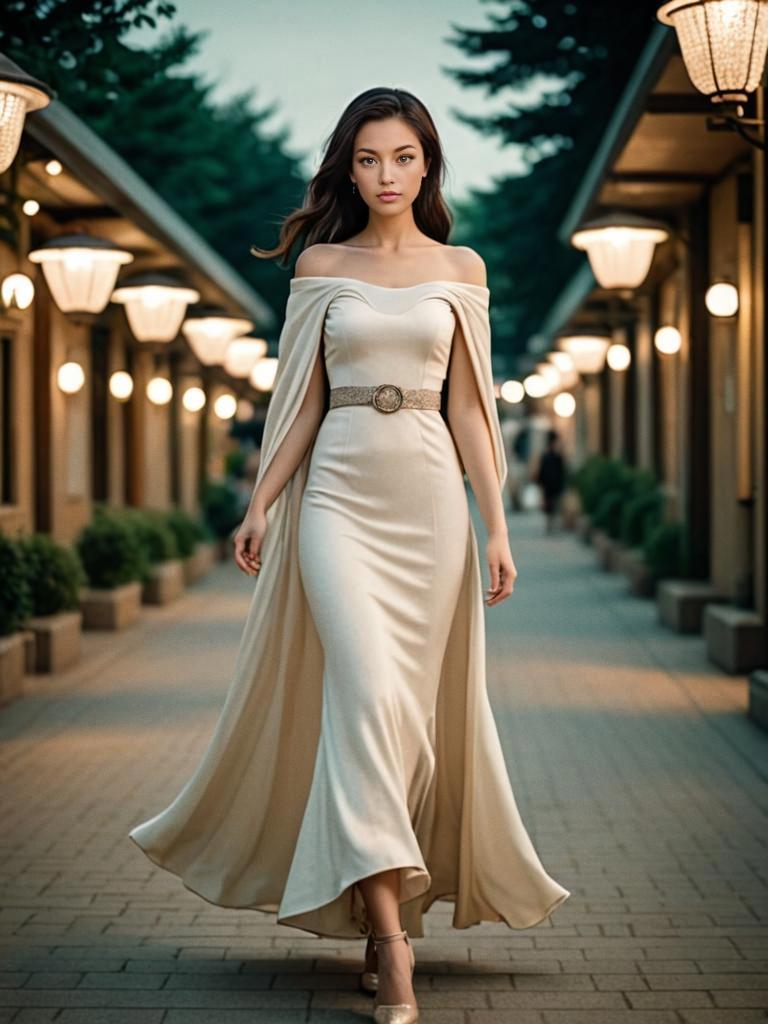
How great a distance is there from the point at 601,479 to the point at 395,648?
70.1 feet

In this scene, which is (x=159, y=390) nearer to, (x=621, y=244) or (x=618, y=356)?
(x=618, y=356)

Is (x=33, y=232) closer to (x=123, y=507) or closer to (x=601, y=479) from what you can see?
(x=123, y=507)

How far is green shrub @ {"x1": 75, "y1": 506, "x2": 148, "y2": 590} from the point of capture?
1588cm

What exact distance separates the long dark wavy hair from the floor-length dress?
0.26 m

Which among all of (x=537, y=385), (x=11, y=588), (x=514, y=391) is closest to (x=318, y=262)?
(x=11, y=588)

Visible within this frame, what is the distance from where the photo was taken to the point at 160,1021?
4473 millimetres

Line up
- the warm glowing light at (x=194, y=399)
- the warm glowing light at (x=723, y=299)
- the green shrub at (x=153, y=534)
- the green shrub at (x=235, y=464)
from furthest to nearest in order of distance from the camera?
the green shrub at (x=235, y=464)
the warm glowing light at (x=194, y=399)
the green shrub at (x=153, y=534)
the warm glowing light at (x=723, y=299)

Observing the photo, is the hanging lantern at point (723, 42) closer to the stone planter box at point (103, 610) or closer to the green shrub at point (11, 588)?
the green shrub at point (11, 588)

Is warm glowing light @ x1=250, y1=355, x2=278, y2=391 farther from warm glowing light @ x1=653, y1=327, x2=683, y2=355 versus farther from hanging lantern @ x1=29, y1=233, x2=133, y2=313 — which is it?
hanging lantern @ x1=29, y1=233, x2=133, y2=313

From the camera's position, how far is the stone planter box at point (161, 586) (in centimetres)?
1806

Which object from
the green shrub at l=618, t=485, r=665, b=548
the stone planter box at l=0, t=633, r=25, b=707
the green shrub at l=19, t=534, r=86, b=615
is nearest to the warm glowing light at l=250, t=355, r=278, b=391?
the green shrub at l=618, t=485, r=665, b=548

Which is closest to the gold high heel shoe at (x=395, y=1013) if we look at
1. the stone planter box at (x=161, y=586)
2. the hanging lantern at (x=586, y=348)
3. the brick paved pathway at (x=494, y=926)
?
the brick paved pathway at (x=494, y=926)

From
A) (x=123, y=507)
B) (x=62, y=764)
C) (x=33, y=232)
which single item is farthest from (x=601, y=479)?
(x=62, y=764)

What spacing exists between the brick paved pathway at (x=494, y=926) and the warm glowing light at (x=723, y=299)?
2.56m
